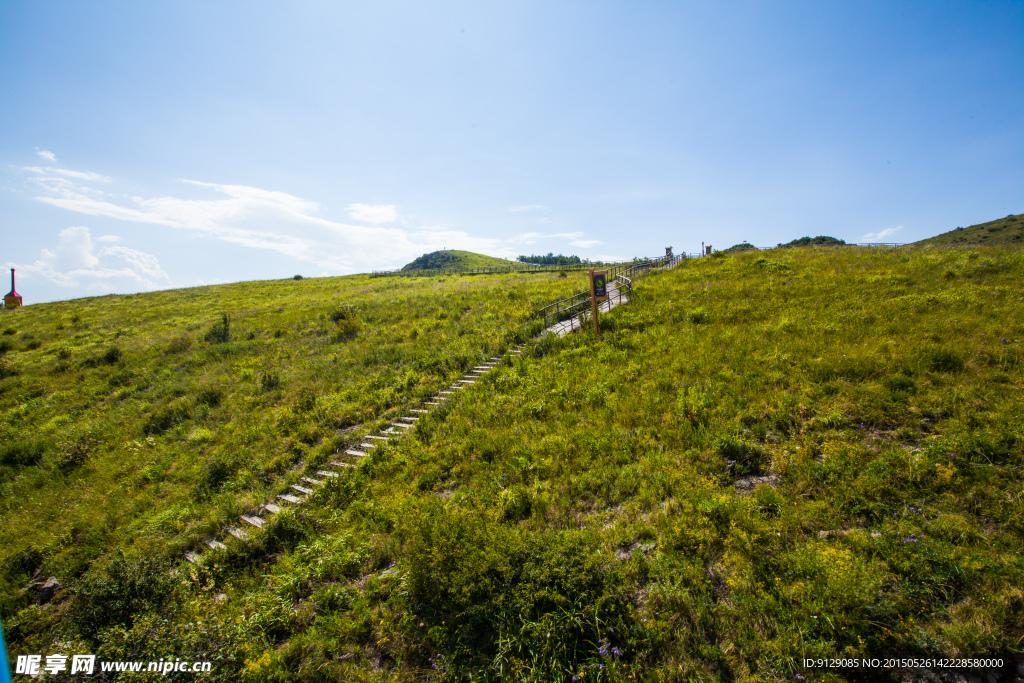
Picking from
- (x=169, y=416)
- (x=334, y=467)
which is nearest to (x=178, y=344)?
(x=169, y=416)

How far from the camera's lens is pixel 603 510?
741 cm

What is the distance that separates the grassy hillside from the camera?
5.11 meters

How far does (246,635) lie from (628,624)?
5778mm

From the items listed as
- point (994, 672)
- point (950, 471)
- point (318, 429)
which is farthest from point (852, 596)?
point (318, 429)

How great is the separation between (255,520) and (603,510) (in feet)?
26.8

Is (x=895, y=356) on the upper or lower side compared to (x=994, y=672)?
upper

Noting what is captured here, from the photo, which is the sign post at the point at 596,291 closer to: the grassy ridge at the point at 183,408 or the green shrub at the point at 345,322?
the grassy ridge at the point at 183,408

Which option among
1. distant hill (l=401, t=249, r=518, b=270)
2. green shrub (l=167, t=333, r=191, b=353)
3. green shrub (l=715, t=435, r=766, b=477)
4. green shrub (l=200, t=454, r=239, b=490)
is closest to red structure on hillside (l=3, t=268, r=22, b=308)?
green shrub (l=167, t=333, r=191, b=353)

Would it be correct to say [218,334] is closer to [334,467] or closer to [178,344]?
[178,344]

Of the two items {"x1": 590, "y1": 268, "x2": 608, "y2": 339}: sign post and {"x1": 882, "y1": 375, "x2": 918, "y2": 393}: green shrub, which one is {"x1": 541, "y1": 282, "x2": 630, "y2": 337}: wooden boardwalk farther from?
{"x1": 882, "y1": 375, "x2": 918, "y2": 393}: green shrub

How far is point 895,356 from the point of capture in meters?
9.35

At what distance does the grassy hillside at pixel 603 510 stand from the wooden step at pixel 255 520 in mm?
577

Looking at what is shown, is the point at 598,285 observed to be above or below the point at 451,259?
below

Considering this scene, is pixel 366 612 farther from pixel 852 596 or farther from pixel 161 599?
pixel 852 596
